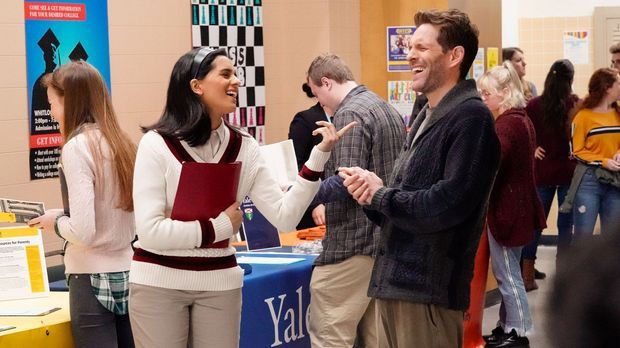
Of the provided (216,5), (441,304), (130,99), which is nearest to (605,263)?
(441,304)

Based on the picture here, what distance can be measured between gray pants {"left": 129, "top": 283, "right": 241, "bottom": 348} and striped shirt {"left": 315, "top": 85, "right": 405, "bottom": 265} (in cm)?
115

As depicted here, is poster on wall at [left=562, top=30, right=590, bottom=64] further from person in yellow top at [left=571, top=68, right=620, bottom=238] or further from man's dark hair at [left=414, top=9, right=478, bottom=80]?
man's dark hair at [left=414, top=9, right=478, bottom=80]

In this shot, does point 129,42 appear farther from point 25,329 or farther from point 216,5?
point 25,329

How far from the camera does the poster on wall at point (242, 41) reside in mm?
6578

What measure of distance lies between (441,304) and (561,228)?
5128 mm

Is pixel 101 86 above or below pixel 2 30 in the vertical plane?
below

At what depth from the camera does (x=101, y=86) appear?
3.22m

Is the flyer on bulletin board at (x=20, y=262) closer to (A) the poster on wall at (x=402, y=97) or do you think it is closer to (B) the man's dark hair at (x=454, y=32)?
(B) the man's dark hair at (x=454, y=32)

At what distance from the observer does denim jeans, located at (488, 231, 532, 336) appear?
17.5 feet

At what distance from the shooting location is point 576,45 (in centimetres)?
975

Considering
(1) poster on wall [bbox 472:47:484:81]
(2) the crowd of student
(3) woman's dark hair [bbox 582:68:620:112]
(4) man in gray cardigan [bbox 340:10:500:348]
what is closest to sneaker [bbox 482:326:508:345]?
(3) woman's dark hair [bbox 582:68:620:112]

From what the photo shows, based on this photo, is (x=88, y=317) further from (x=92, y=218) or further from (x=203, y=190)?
(x=203, y=190)

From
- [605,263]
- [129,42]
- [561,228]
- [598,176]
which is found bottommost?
[561,228]

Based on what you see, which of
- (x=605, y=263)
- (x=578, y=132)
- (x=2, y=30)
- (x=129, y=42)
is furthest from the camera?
(x=578, y=132)
